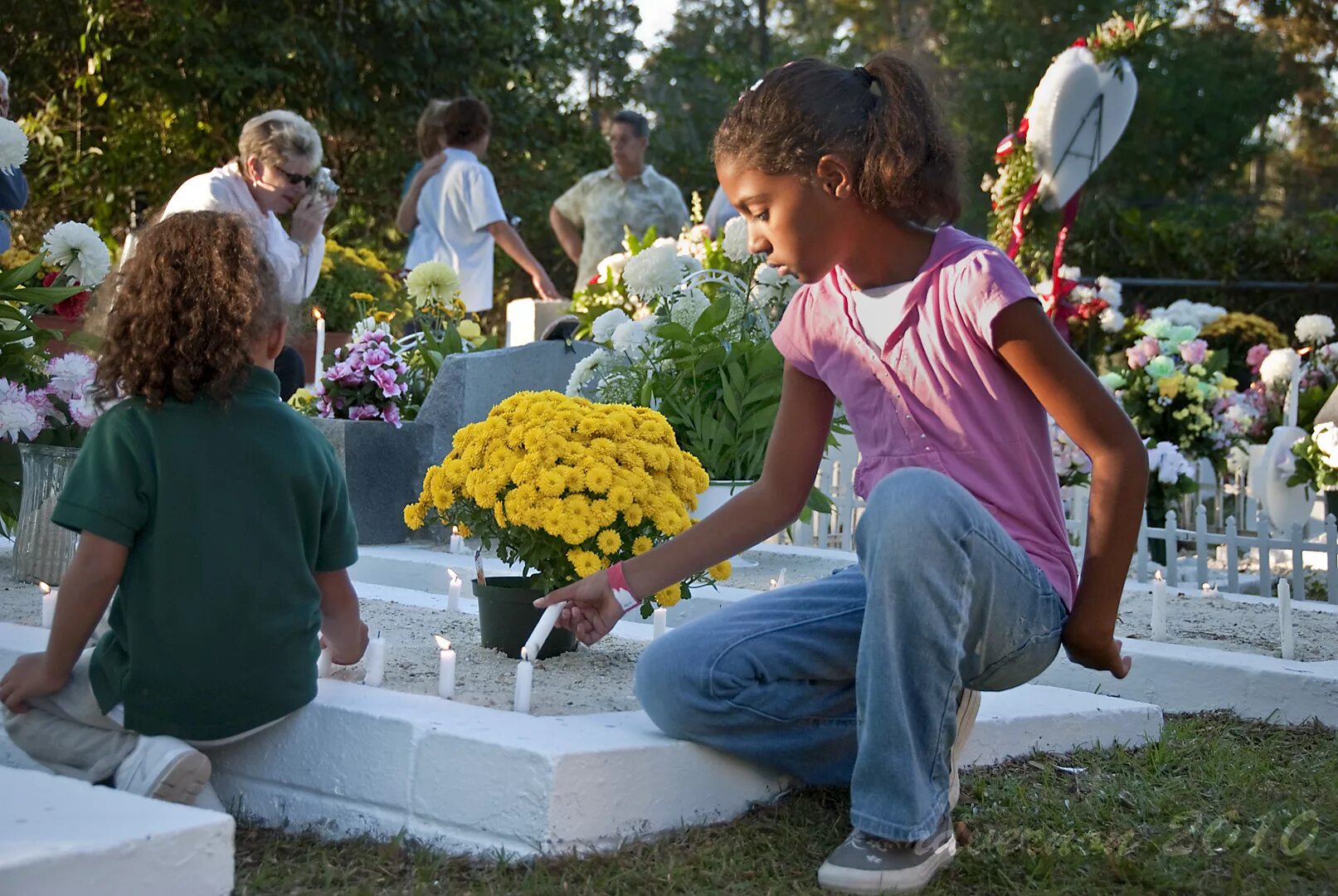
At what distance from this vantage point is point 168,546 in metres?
2.29

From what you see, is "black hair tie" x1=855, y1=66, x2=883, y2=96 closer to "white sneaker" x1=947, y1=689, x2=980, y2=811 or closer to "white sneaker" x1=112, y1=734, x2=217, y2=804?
"white sneaker" x1=947, y1=689, x2=980, y2=811

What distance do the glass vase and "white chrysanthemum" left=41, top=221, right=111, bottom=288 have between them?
0.62m

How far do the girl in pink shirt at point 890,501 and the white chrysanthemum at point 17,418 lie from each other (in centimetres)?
198

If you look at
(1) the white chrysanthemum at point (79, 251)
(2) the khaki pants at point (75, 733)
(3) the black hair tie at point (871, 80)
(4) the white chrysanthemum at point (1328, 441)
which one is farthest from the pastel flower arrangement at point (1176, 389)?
(2) the khaki pants at point (75, 733)

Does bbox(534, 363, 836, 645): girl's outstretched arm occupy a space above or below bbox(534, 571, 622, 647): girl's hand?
above

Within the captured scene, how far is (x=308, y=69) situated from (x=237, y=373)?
11884mm

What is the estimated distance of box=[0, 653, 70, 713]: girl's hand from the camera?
7.66 feet

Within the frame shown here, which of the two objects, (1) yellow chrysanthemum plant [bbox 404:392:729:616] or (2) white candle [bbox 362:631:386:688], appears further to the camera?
(1) yellow chrysanthemum plant [bbox 404:392:729:616]

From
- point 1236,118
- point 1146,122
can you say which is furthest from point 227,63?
point 1236,118

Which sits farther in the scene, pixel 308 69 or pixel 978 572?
pixel 308 69

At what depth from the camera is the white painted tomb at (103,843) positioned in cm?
179

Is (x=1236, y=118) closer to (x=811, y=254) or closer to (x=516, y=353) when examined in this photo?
(x=516, y=353)

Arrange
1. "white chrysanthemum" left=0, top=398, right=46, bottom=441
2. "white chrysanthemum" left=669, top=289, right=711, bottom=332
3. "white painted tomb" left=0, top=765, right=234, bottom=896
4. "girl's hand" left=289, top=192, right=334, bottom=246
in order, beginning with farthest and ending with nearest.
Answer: "girl's hand" left=289, top=192, right=334, bottom=246 → "white chrysanthemum" left=669, top=289, right=711, bottom=332 → "white chrysanthemum" left=0, top=398, right=46, bottom=441 → "white painted tomb" left=0, top=765, right=234, bottom=896

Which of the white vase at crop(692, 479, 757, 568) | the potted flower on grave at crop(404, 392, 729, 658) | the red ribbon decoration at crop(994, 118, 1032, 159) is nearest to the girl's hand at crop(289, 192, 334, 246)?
the white vase at crop(692, 479, 757, 568)
